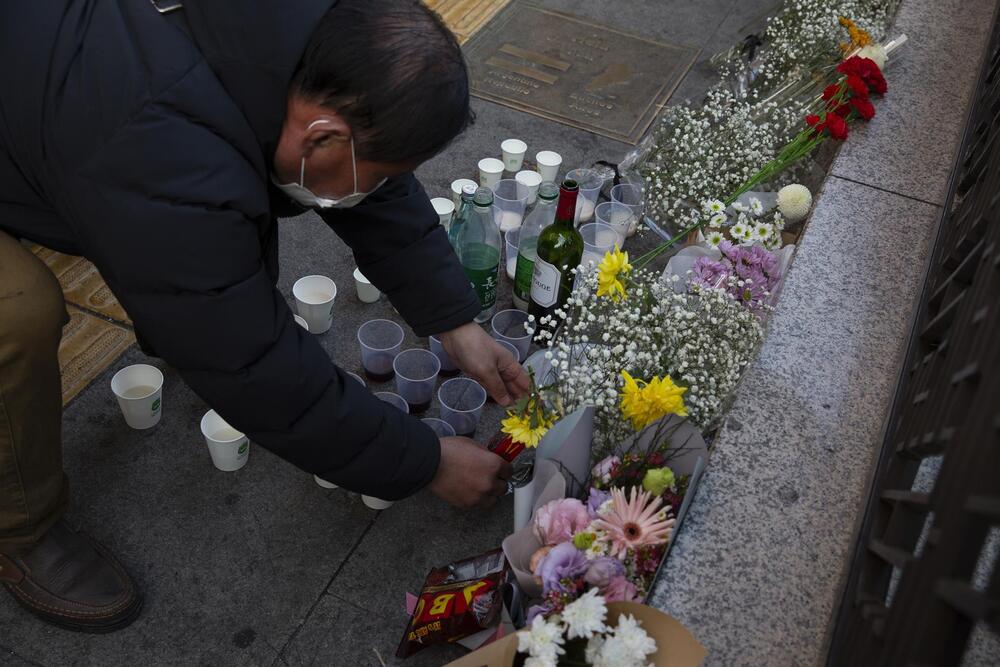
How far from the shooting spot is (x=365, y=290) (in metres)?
3.04

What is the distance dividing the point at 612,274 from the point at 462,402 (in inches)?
27.4

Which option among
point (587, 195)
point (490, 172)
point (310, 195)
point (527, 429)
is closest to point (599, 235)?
point (587, 195)

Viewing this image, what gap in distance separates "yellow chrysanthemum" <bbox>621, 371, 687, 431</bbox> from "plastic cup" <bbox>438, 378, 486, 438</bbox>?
0.78 metres

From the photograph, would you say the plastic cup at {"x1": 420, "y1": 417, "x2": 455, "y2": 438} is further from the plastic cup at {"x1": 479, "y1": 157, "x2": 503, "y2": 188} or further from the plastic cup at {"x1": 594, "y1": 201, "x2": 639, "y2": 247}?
the plastic cup at {"x1": 479, "y1": 157, "x2": 503, "y2": 188}

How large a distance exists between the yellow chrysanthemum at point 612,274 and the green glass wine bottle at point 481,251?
0.75 m

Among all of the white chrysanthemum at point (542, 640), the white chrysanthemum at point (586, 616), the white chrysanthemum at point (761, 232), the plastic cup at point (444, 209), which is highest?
the white chrysanthemum at point (586, 616)

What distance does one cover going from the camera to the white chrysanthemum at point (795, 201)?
283 cm

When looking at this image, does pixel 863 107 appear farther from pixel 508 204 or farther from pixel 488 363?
pixel 488 363

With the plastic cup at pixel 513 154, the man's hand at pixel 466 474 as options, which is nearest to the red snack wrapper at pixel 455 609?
the man's hand at pixel 466 474

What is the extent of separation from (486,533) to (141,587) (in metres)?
0.97

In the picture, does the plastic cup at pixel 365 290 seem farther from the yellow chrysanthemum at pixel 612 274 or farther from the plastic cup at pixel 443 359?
the yellow chrysanthemum at pixel 612 274

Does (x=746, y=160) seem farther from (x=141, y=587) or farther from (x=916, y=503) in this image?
(x=141, y=587)

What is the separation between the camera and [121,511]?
2387 mm

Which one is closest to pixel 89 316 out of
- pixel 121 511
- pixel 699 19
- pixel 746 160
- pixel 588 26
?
pixel 121 511
